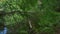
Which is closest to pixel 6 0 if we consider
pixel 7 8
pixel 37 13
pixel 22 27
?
pixel 7 8

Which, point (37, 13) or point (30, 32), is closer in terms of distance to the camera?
point (37, 13)

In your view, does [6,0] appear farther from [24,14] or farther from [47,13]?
[47,13]

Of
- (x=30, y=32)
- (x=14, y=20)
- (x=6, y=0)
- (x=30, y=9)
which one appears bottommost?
(x=30, y=32)

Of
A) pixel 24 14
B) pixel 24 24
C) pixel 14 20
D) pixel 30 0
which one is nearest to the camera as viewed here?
pixel 30 0

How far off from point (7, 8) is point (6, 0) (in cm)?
17

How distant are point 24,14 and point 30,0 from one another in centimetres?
21

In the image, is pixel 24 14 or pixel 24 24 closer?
pixel 24 14

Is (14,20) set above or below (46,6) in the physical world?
below

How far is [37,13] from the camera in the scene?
1897 mm

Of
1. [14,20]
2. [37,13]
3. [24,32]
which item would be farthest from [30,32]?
[37,13]

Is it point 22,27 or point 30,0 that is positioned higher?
point 30,0

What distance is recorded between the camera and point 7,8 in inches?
72.7

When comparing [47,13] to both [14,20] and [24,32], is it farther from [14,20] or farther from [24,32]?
[24,32]

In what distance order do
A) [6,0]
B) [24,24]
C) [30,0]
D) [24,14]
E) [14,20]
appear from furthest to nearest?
[24,24] → [14,20] → [6,0] → [24,14] → [30,0]
